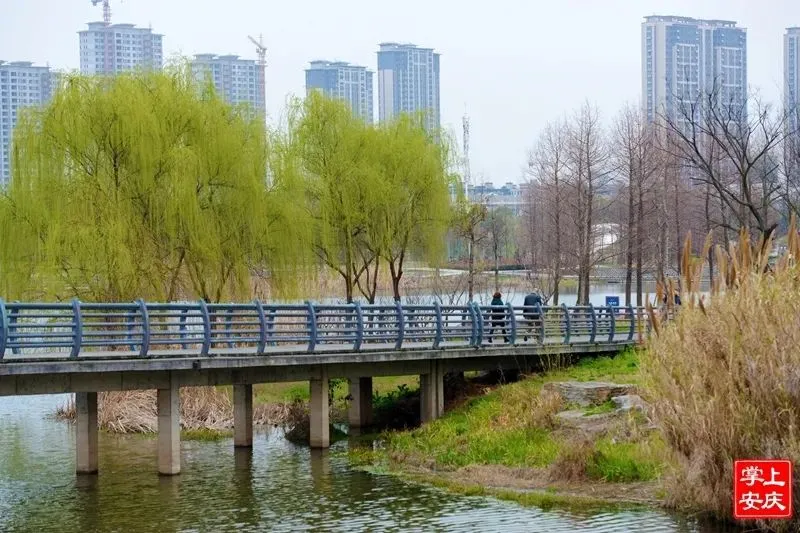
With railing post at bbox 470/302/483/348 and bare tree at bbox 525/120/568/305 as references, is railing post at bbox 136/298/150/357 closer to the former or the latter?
railing post at bbox 470/302/483/348

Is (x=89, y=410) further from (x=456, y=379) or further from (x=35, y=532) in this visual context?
(x=456, y=379)

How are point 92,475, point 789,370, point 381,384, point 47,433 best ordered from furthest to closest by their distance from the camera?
point 381,384
point 47,433
point 92,475
point 789,370

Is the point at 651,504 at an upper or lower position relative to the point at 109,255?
lower

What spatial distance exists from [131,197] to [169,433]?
33.8 feet

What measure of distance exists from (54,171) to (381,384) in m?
10.4

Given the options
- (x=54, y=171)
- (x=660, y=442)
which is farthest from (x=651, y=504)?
(x=54, y=171)

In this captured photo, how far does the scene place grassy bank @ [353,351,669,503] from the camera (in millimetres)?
22297

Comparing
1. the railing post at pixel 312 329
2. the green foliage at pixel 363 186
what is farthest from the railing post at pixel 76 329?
the green foliage at pixel 363 186

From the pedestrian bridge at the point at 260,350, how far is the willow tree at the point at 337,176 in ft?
30.9

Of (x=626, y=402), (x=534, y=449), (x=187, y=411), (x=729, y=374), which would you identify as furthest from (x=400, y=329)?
(x=729, y=374)

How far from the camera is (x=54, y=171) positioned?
112ft

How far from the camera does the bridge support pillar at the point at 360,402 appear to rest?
32.7 metres

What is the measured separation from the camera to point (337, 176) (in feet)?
145

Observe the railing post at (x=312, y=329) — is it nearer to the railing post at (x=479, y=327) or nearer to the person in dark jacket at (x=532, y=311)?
the railing post at (x=479, y=327)
